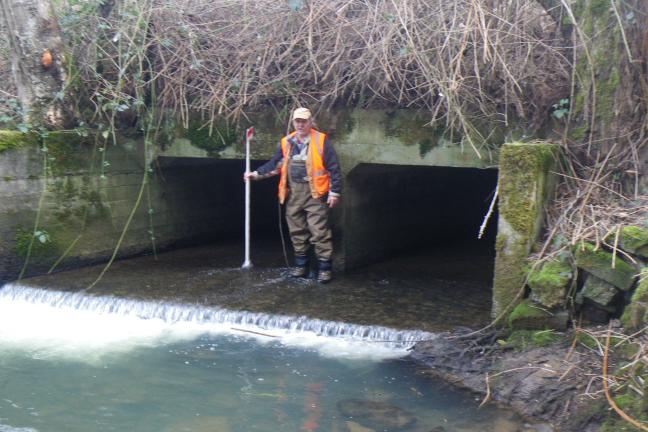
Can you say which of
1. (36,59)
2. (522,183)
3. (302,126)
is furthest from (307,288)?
(36,59)

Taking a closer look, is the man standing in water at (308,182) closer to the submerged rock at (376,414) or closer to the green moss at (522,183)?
the green moss at (522,183)

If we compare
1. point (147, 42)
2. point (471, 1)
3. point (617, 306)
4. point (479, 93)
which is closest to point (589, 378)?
point (617, 306)

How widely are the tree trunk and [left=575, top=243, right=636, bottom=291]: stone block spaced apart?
6027 millimetres

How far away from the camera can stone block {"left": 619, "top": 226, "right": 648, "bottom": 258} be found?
5.23 m

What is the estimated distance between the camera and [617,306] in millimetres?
5410

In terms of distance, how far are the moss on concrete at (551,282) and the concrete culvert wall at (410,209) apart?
2.54 metres

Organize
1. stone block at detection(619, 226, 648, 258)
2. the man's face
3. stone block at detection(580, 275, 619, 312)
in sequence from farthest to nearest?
the man's face → stone block at detection(580, 275, 619, 312) → stone block at detection(619, 226, 648, 258)

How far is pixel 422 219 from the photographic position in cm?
1005

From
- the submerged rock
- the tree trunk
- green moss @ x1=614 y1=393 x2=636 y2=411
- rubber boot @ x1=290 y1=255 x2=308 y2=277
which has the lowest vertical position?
the submerged rock

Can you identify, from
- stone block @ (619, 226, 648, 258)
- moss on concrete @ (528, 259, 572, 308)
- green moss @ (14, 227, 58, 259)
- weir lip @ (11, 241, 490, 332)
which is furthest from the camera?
green moss @ (14, 227, 58, 259)

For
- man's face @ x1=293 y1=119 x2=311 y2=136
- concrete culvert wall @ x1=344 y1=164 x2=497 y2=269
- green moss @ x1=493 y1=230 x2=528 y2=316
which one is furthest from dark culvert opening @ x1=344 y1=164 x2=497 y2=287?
green moss @ x1=493 y1=230 x2=528 y2=316

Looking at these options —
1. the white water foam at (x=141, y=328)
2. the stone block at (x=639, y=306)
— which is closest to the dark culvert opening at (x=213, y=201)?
the white water foam at (x=141, y=328)

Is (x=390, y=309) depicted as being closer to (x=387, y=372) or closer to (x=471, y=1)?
(x=387, y=372)

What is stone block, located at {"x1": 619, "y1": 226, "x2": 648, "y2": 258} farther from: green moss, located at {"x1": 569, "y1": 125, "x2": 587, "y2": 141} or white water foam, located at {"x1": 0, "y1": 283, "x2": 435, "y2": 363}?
white water foam, located at {"x1": 0, "y1": 283, "x2": 435, "y2": 363}
